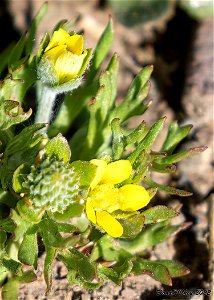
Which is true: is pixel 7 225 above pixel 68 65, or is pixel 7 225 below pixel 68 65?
below

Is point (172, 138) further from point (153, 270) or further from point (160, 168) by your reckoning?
point (153, 270)

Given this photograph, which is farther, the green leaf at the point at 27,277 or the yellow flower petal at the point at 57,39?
the yellow flower petal at the point at 57,39

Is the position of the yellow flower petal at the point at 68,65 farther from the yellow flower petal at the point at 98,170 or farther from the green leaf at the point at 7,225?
the green leaf at the point at 7,225

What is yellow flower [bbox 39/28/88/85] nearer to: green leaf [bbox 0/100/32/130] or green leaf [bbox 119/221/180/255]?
green leaf [bbox 0/100/32/130]

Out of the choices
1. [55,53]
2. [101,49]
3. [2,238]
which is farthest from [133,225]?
[101,49]

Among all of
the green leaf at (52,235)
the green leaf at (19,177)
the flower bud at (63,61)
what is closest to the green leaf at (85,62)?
the flower bud at (63,61)

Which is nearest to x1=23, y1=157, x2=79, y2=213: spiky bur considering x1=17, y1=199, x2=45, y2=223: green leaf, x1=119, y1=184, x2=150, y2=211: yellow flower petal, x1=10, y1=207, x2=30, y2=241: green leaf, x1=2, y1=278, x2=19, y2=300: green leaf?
x1=17, y1=199, x2=45, y2=223: green leaf
